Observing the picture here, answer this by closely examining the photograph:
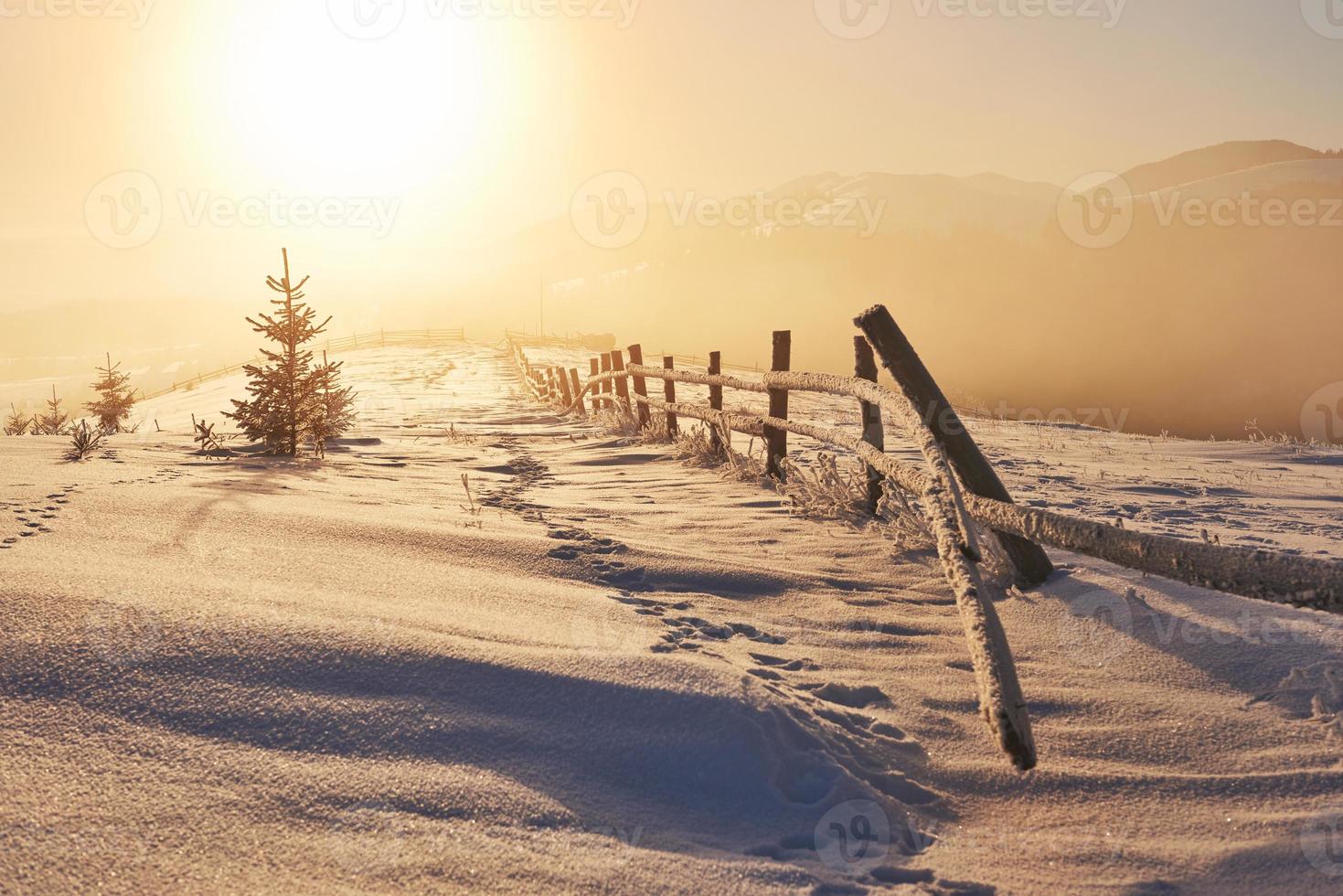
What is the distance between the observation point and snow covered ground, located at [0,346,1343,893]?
4.57ft

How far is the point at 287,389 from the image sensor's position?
6.71 m

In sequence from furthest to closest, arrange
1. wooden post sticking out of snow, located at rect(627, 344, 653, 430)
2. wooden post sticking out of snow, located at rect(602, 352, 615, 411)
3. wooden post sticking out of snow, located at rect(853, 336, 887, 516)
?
wooden post sticking out of snow, located at rect(602, 352, 615, 411) < wooden post sticking out of snow, located at rect(627, 344, 653, 430) < wooden post sticking out of snow, located at rect(853, 336, 887, 516)

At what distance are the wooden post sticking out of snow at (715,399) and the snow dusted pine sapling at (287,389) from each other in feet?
12.0

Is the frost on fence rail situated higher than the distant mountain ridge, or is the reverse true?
the distant mountain ridge

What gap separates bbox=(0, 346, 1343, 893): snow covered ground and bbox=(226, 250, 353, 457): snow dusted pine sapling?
3112mm

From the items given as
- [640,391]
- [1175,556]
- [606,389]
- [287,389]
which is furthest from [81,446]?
[606,389]

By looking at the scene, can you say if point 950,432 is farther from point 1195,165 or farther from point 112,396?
point 1195,165

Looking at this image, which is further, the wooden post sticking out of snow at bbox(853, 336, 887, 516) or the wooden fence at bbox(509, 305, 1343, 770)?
the wooden post sticking out of snow at bbox(853, 336, 887, 516)

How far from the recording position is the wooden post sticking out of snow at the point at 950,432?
3150mm

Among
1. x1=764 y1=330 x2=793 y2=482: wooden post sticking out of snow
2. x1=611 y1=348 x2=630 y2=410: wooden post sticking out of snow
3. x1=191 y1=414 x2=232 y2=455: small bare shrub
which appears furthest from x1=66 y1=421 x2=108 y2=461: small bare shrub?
x1=611 y1=348 x2=630 y2=410: wooden post sticking out of snow

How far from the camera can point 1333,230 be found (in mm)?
61062

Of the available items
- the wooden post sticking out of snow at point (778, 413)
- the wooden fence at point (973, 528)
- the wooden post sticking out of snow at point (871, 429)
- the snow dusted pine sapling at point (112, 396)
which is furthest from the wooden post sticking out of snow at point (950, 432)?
the snow dusted pine sapling at point (112, 396)

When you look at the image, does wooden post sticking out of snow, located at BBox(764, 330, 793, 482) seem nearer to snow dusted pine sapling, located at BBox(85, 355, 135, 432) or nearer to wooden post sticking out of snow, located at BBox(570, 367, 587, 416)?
wooden post sticking out of snow, located at BBox(570, 367, 587, 416)

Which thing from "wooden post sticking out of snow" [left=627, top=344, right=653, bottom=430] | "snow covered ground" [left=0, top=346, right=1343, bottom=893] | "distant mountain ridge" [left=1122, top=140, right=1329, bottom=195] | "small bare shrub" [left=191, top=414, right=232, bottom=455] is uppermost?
"distant mountain ridge" [left=1122, top=140, right=1329, bottom=195]
